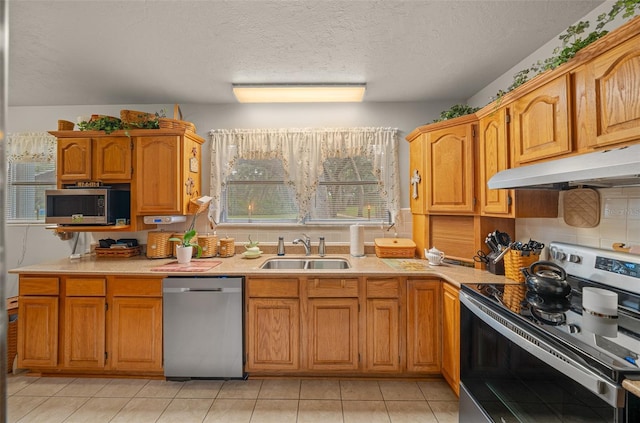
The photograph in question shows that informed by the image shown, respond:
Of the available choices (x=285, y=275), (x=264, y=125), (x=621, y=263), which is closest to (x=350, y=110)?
(x=264, y=125)

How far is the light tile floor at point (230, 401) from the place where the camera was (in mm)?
1847

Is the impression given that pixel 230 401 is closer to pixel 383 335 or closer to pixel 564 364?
pixel 383 335

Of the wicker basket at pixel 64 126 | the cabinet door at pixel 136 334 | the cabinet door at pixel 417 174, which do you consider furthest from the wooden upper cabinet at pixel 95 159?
the cabinet door at pixel 417 174

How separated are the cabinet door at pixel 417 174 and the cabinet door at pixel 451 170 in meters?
0.09

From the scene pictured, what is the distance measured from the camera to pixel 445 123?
7.69ft

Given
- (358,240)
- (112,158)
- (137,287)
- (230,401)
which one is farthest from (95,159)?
(358,240)

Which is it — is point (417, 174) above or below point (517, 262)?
above

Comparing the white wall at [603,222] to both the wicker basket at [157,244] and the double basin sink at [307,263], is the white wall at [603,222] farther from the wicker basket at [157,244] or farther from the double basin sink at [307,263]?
the wicker basket at [157,244]

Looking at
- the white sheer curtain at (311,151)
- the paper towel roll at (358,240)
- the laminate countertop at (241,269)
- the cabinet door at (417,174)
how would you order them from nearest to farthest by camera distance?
the laminate countertop at (241,269)
the cabinet door at (417,174)
the paper towel roll at (358,240)
the white sheer curtain at (311,151)

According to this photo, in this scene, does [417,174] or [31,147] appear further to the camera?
[31,147]

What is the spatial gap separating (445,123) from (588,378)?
1.94 m

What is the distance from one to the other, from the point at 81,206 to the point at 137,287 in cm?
107

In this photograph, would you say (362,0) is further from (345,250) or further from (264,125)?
(345,250)

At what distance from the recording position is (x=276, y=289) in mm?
2203
